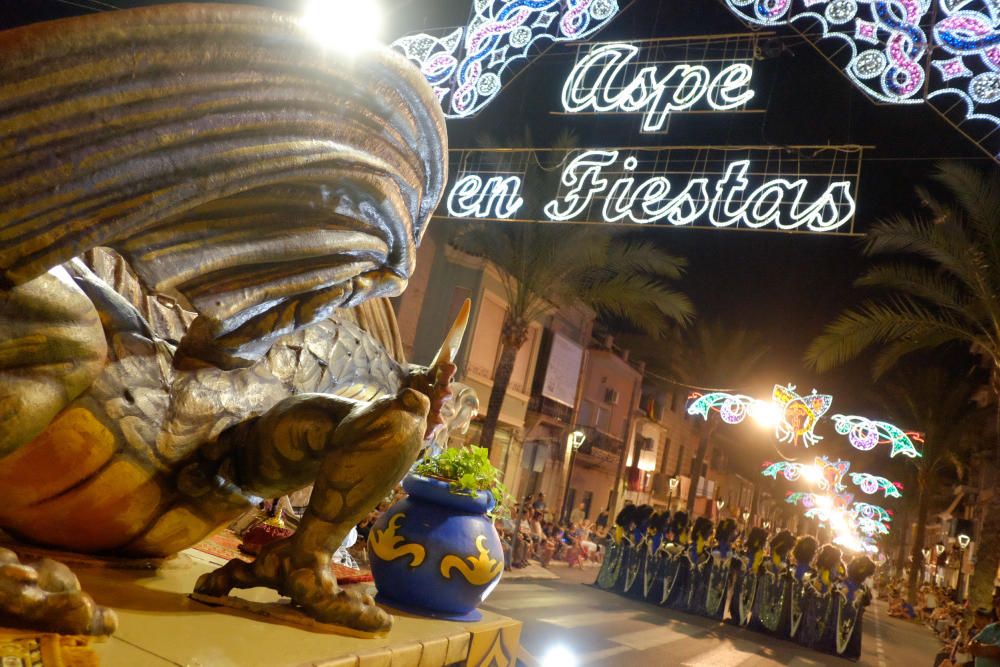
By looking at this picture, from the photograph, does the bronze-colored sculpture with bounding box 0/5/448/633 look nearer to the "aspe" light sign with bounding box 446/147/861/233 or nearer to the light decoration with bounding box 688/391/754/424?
the "aspe" light sign with bounding box 446/147/861/233

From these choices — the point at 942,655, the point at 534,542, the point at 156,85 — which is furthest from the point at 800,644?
the point at 156,85

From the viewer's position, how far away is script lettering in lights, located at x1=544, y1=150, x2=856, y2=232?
7.07m

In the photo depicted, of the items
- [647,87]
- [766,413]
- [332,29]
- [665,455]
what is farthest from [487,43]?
[665,455]

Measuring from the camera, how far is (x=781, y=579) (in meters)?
14.4

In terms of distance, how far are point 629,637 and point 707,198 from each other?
6085 mm

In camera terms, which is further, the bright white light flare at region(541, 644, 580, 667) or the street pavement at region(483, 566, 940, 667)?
the street pavement at region(483, 566, 940, 667)

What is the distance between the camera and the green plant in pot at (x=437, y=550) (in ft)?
7.41

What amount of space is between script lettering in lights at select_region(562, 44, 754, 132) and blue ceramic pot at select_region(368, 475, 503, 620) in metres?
5.51

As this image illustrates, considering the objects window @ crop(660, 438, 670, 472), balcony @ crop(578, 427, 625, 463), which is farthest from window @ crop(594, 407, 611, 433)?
window @ crop(660, 438, 670, 472)

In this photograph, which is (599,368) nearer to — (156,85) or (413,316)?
(413,316)

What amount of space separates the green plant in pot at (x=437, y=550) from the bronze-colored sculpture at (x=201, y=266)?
17.2 inches

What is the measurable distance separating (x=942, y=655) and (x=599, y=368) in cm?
2398

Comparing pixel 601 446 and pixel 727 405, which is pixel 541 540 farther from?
pixel 601 446

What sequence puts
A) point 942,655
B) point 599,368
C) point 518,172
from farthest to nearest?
1. point 599,368
2. point 942,655
3. point 518,172
